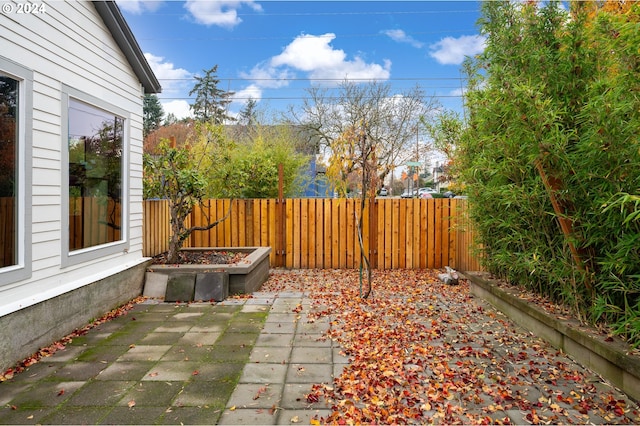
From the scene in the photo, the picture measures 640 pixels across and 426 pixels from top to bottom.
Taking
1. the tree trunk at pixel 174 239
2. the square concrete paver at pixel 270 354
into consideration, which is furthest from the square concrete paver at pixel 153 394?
the tree trunk at pixel 174 239

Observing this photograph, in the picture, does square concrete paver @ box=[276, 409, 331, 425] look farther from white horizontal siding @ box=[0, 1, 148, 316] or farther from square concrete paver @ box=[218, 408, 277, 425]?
white horizontal siding @ box=[0, 1, 148, 316]

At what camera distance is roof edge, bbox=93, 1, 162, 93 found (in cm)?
393

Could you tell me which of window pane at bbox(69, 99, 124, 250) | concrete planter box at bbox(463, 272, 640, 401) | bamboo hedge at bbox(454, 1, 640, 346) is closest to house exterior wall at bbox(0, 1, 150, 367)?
window pane at bbox(69, 99, 124, 250)

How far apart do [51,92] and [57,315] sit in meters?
1.88

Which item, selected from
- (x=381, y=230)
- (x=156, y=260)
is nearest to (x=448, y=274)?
(x=381, y=230)

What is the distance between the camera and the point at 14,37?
8.95 ft

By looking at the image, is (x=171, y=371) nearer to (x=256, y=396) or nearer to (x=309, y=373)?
(x=256, y=396)

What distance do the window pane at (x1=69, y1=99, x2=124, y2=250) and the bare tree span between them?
9.92 metres

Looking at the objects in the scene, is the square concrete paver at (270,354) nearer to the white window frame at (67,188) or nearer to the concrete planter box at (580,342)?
the white window frame at (67,188)

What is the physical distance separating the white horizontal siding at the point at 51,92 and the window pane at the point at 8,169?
14 centimetres

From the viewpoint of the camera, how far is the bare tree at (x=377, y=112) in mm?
13969

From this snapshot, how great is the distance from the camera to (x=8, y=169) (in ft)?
8.88

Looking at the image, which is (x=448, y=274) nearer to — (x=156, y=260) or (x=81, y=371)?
(x=156, y=260)

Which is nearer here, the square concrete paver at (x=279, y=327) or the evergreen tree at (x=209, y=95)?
the square concrete paver at (x=279, y=327)
